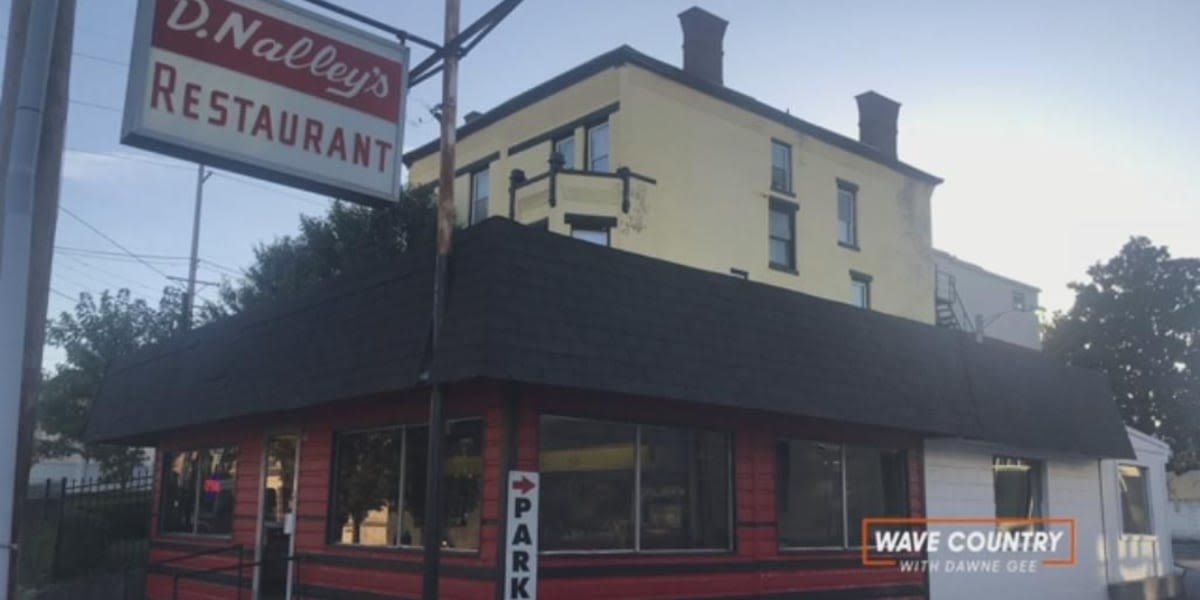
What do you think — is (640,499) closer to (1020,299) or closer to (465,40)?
(465,40)

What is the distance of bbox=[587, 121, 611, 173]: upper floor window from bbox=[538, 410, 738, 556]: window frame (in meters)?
15.1

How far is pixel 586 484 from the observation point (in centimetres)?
1174

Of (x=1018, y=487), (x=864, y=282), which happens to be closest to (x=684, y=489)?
(x=1018, y=487)

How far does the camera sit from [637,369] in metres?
11.4

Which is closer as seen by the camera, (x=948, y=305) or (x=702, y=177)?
(x=702, y=177)

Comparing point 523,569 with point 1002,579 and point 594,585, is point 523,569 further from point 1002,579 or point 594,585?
point 1002,579

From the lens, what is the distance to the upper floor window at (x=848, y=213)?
33.0 meters

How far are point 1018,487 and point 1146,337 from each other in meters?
33.1

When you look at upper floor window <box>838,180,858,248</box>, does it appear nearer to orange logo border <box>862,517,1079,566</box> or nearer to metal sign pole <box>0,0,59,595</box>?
orange logo border <box>862,517,1079,566</box>

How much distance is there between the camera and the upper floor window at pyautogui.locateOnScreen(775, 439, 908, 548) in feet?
46.1

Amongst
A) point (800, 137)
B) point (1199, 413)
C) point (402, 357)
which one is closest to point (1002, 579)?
point (402, 357)

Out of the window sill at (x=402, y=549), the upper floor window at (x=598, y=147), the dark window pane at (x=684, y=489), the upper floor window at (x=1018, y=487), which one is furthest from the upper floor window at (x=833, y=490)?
the upper floor window at (x=598, y=147)

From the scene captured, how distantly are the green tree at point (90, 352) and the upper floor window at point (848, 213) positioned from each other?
19938 mm

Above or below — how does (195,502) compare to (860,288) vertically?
below
